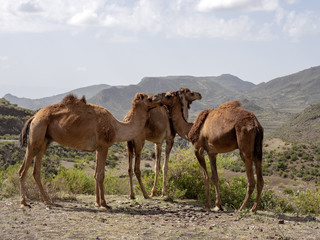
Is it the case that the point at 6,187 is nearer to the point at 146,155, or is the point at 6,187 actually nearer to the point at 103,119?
the point at 103,119

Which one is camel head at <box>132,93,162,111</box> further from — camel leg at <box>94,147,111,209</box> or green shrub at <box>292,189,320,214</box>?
green shrub at <box>292,189,320,214</box>

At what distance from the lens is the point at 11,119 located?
54.8m

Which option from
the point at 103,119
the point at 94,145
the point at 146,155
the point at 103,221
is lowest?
the point at 146,155

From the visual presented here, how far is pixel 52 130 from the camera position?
9.36 metres

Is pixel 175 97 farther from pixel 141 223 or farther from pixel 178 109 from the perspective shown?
pixel 141 223

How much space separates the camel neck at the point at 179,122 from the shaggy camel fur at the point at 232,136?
0.55 metres

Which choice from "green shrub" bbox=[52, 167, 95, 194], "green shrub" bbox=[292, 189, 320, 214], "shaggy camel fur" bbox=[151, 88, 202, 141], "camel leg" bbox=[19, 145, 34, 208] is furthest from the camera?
"green shrub" bbox=[52, 167, 95, 194]

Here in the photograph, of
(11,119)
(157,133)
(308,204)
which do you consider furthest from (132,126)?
(11,119)

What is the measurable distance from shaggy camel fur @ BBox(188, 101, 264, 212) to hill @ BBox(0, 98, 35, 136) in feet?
149

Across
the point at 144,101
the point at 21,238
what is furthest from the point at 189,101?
the point at 21,238

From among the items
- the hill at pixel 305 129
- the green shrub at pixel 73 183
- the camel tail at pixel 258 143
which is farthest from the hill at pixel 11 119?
the camel tail at pixel 258 143

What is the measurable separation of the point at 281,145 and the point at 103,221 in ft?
153

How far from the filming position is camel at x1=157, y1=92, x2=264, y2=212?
27.9 feet

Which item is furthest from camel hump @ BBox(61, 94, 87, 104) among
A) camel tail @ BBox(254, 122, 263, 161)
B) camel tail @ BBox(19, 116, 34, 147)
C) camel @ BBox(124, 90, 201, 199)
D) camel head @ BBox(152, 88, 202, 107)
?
camel tail @ BBox(254, 122, 263, 161)
